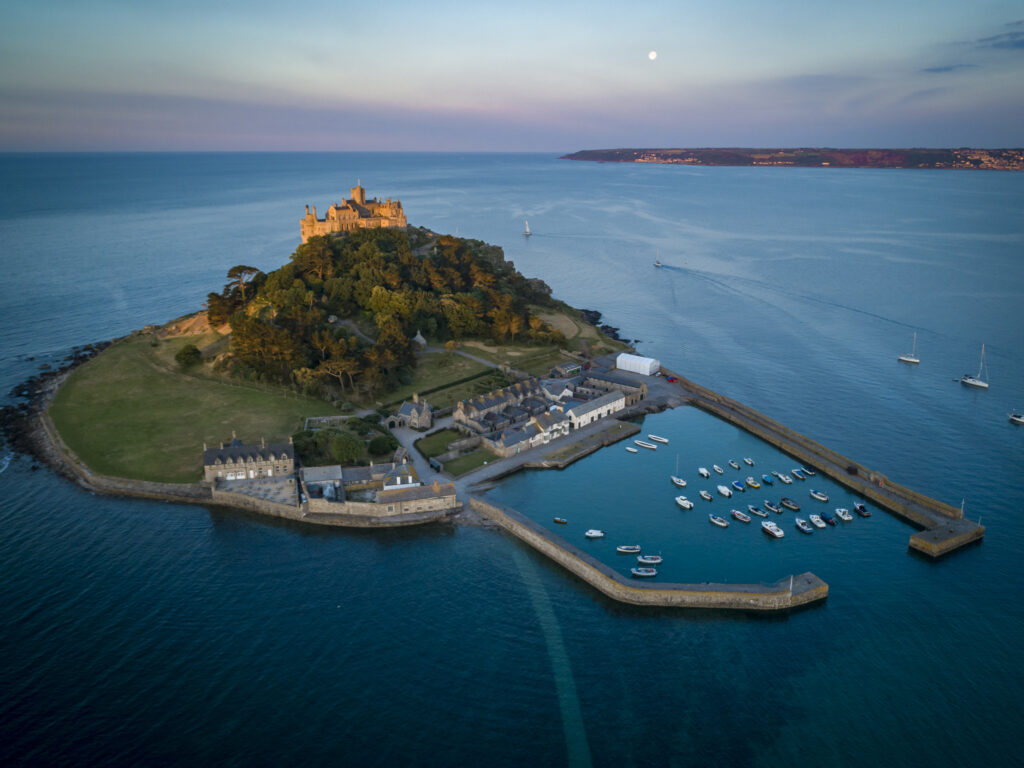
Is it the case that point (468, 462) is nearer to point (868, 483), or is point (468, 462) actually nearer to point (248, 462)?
point (248, 462)

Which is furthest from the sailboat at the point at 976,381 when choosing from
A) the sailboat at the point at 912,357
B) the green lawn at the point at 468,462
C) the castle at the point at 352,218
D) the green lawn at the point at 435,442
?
the castle at the point at 352,218

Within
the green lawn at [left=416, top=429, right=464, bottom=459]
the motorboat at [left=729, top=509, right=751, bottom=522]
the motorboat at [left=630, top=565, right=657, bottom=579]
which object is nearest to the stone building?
the green lawn at [left=416, top=429, right=464, bottom=459]

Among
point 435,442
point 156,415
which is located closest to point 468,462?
point 435,442

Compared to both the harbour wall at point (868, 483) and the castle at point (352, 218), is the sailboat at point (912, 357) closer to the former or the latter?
the harbour wall at point (868, 483)

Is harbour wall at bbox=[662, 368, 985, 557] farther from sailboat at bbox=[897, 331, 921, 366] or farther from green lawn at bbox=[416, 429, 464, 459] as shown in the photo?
sailboat at bbox=[897, 331, 921, 366]

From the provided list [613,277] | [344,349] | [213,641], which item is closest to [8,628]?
Answer: [213,641]

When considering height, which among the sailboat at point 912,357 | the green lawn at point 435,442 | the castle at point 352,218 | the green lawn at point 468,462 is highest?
the castle at point 352,218

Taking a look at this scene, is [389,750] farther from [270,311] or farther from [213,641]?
[270,311]
